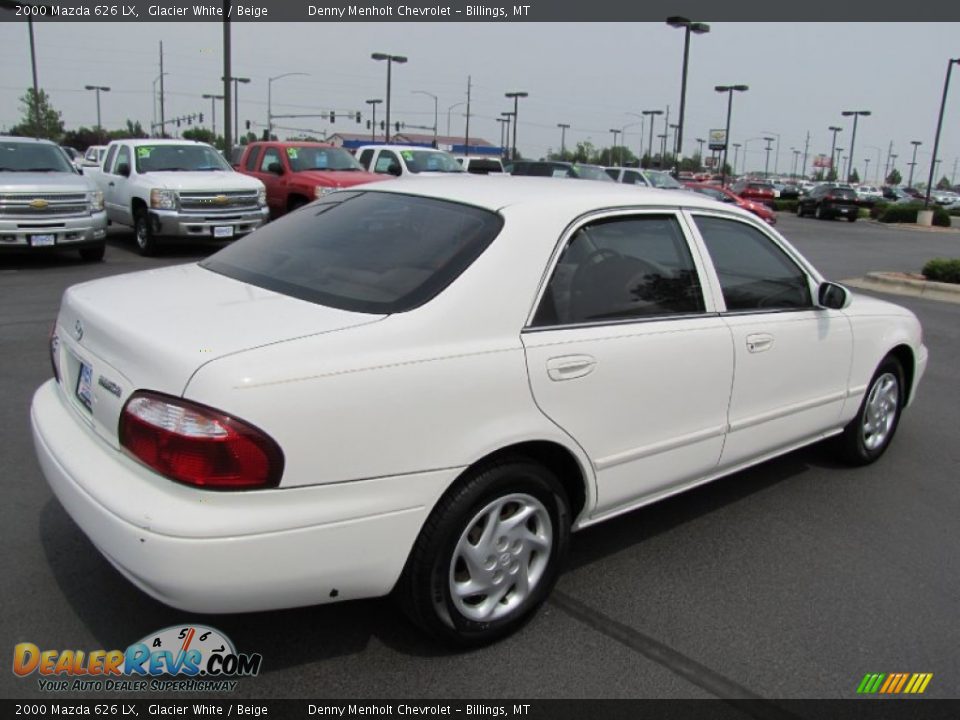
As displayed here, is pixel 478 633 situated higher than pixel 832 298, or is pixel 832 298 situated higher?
pixel 832 298

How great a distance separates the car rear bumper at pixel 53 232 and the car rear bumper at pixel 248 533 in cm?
995

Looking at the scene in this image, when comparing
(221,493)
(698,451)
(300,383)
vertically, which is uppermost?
(300,383)

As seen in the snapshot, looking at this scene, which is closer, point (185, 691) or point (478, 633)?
point (185, 691)

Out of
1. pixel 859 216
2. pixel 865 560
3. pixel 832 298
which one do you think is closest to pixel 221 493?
pixel 865 560

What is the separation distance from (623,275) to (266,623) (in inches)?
77.5

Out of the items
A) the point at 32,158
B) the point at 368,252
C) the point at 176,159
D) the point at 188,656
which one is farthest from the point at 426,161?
the point at 188,656

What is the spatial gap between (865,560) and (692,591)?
972 mm

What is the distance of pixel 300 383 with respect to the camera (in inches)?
94.7

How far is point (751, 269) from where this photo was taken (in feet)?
13.3

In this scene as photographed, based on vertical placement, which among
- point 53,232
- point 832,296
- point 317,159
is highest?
point 317,159

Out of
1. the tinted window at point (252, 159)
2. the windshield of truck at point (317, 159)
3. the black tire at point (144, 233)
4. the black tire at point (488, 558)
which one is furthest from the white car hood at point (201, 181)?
the black tire at point (488, 558)

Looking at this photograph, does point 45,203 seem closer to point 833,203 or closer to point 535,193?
point 535,193

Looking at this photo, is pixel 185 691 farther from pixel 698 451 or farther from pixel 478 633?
pixel 698 451

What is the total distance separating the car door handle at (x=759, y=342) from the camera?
12.4 feet
